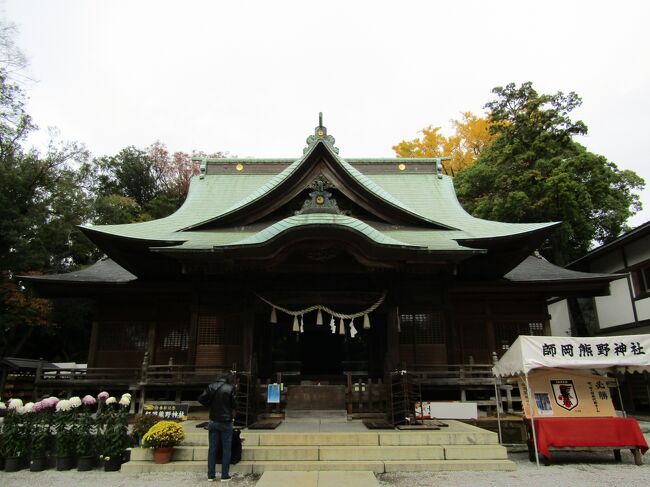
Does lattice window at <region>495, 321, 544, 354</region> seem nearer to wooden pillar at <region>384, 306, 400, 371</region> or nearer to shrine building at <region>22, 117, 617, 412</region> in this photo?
shrine building at <region>22, 117, 617, 412</region>

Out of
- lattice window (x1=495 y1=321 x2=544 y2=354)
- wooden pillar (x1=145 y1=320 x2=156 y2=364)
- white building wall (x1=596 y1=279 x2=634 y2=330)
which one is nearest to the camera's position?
wooden pillar (x1=145 y1=320 x2=156 y2=364)

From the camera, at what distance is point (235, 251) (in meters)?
11.0

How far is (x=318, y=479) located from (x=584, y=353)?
5655 mm

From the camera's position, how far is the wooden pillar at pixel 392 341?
11375 mm

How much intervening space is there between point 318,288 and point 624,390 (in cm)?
1412

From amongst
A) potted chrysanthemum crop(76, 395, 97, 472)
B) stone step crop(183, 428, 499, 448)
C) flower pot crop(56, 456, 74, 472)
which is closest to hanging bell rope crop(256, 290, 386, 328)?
stone step crop(183, 428, 499, 448)

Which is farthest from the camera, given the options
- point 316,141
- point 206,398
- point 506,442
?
point 316,141

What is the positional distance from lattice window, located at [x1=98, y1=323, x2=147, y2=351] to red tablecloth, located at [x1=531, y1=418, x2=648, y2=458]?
1166cm

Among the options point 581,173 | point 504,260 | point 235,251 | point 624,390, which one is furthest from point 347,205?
point 581,173

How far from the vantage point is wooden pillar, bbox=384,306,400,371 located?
11375mm

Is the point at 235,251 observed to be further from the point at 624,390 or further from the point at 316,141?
the point at 624,390

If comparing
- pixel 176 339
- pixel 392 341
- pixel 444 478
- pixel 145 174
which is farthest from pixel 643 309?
pixel 145 174

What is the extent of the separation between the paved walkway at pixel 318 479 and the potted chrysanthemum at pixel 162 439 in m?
1.89

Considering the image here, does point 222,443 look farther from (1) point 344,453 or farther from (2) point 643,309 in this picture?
(2) point 643,309
